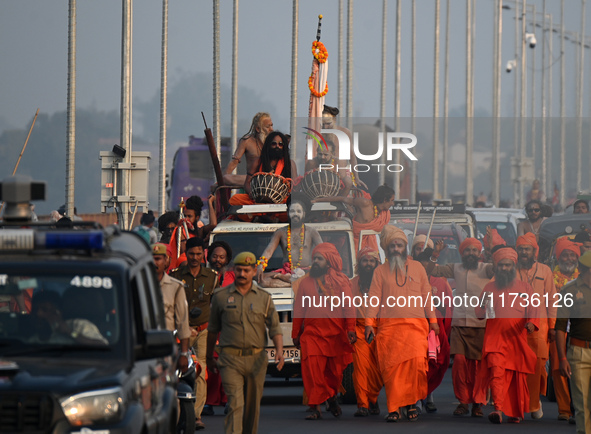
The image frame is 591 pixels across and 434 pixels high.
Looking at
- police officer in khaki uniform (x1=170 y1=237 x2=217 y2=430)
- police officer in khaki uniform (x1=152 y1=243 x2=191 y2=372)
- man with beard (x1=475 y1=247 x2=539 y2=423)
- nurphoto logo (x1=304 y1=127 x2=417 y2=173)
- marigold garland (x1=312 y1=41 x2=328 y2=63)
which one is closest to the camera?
police officer in khaki uniform (x1=152 y1=243 x2=191 y2=372)

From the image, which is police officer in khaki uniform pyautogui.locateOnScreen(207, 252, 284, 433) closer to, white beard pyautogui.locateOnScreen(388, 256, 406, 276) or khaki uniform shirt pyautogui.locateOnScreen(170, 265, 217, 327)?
khaki uniform shirt pyautogui.locateOnScreen(170, 265, 217, 327)

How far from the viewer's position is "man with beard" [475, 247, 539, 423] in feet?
48.5

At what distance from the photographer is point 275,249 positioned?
671 inches

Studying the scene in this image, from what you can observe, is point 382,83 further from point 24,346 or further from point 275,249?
point 24,346

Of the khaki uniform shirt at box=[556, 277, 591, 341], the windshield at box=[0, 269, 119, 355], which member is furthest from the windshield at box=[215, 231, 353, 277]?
the windshield at box=[0, 269, 119, 355]

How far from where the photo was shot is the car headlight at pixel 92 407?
290 inches

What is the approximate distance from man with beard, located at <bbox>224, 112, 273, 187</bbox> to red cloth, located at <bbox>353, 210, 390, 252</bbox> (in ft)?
10.3

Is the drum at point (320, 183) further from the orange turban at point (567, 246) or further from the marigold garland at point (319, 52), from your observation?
the marigold garland at point (319, 52)

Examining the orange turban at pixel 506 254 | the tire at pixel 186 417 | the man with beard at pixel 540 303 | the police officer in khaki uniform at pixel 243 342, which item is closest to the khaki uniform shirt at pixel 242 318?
the police officer in khaki uniform at pixel 243 342

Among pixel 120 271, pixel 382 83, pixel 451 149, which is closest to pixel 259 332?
pixel 120 271

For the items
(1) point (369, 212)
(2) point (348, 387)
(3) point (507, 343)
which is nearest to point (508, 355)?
(3) point (507, 343)

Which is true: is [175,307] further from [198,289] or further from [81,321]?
[81,321]

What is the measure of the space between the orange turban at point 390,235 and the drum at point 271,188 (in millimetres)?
3839

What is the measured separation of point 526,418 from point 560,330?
333 centimetres
